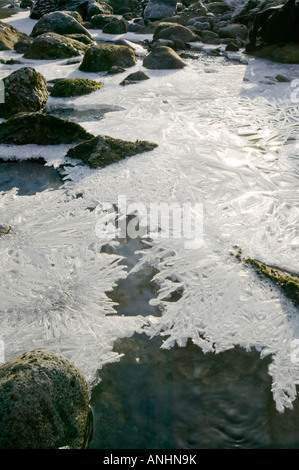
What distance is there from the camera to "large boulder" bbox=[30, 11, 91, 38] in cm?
1341

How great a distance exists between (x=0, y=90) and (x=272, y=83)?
559cm

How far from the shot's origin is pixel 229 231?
368cm

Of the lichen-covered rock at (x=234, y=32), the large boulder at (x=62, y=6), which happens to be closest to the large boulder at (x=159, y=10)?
the large boulder at (x=62, y=6)

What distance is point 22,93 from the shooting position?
266 inches

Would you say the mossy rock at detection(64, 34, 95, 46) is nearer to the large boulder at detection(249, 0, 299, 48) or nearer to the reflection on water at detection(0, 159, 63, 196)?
the large boulder at detection(249, 0, 299, 48)

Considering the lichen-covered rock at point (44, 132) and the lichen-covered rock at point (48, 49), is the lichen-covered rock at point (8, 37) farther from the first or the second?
the lichen-covered rock at point (44, 132)

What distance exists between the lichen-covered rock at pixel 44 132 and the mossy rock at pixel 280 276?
11.3 ft

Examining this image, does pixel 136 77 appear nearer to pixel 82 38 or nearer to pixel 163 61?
pixel 163 61

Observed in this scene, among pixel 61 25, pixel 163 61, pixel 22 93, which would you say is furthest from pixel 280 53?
pixel 61 25

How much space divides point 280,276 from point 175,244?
96 centimetres

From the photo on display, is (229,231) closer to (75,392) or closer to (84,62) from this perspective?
(75,392)

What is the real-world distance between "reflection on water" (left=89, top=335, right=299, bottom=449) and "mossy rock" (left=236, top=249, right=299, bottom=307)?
2.02 ft

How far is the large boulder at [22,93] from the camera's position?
6.66 meters

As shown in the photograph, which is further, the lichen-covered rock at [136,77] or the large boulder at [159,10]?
the large boulder at [159,10]
